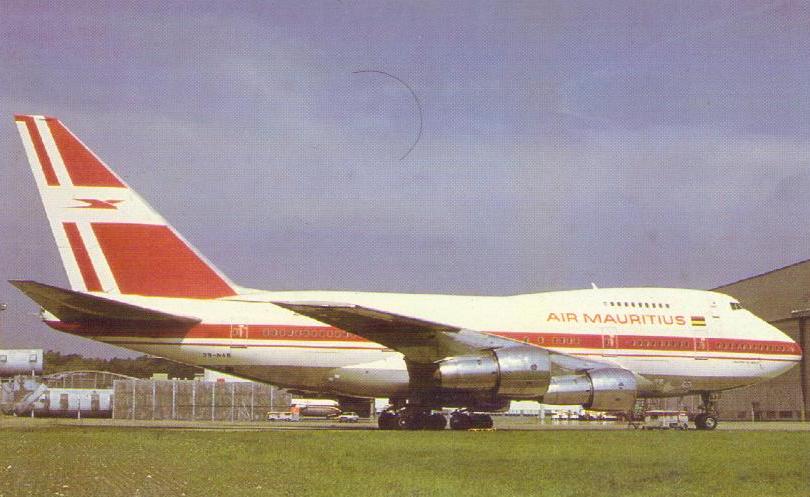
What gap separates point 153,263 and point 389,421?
829cm

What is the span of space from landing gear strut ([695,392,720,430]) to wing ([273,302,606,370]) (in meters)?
4.97

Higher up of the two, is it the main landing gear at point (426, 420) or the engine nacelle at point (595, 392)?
the engine nacelle at point (595, 392)

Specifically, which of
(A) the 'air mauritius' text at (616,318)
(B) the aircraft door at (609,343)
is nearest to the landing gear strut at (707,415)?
(A) the 'air mauritius' text at (616,318)

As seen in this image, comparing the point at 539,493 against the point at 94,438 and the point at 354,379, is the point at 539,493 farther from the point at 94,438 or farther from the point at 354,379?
the point at 354,379

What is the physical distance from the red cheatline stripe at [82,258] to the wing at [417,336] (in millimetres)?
6119

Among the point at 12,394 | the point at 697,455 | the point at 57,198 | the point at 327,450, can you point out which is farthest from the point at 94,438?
the point at 12,394

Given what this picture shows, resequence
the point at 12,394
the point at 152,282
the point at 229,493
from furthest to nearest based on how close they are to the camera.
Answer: the point at 12,394, the point at 152,282, the point at 229,493

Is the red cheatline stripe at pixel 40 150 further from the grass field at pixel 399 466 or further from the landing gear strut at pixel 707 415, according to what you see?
the landing gear strut at pixel 707 415

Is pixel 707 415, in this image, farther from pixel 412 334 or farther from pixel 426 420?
pixel 412 334

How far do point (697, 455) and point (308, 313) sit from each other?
1166 cm

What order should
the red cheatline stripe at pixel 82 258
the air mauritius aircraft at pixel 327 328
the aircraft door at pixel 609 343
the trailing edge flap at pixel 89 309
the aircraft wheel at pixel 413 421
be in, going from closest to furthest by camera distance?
the trailing edge flap at pixel 89 309, the air mauritius aircraft at pixel 327 328, the red cheatline stripe at pixel 82 258, the aircraft wheel at pixel 413 421, the aircraft door at pixel 609 343

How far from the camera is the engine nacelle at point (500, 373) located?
24016 millimetres

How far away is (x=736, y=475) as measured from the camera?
12680 millimetres

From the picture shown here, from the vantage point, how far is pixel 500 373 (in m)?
24.1
